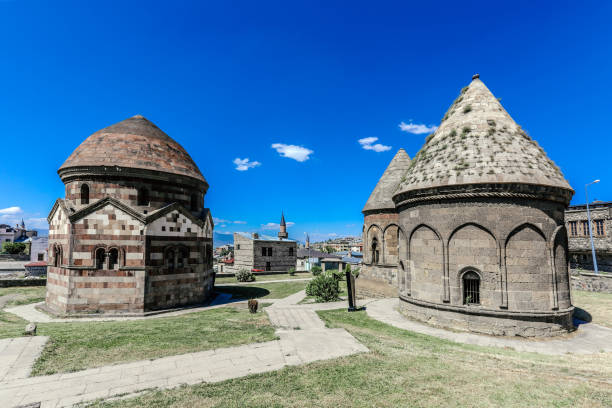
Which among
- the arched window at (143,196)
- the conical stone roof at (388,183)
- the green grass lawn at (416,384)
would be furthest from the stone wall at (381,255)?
the arched window at (143,196)

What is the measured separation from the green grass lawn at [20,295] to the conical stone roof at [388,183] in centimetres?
2350

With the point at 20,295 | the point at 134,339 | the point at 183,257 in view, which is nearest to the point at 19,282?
the point at 20,295

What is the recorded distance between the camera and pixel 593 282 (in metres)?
21.8

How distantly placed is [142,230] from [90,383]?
962 cm

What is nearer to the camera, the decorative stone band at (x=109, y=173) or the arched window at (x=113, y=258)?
the arched window at (x=113, y=258)

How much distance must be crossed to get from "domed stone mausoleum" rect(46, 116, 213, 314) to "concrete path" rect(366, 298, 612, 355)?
36.1 feet

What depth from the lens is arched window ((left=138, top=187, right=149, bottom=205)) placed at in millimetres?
16000

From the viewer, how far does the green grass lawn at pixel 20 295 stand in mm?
17844

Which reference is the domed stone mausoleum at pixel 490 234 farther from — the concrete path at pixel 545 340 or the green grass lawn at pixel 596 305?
the green grass lawn at pixel 596 305

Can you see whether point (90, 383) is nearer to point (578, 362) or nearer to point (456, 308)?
point (456, 308)

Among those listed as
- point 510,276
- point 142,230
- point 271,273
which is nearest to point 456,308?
point 510,276

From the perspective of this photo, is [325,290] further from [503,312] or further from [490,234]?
[490,234]

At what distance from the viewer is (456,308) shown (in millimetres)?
11969

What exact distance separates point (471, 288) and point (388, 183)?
550 inches
